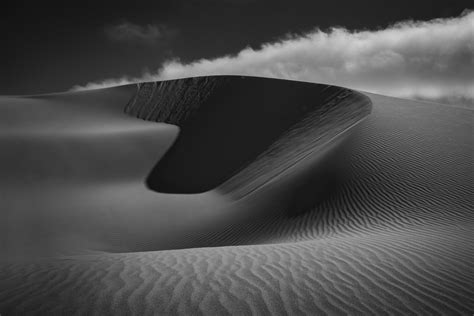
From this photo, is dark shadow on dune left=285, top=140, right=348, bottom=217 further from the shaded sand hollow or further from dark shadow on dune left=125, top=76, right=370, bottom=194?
dark shadow on dune left=125, top=76, right=370, bottom=194

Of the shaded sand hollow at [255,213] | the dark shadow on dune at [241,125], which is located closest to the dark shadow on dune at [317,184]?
the shaded sand hollow at [255,213]

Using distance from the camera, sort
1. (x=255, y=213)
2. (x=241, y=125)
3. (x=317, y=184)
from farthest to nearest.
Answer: (x=241, y=125) < (x=255, y=213) < (x=317, y=184)

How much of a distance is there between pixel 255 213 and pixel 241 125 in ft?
55.8

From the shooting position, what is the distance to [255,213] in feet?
35.1

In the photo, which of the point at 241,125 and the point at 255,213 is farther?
the point at 241,125

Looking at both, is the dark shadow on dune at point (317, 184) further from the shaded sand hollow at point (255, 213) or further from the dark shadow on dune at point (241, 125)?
the dark shadow on dune at point (241, 125)

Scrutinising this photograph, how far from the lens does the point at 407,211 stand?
7699 millimetres

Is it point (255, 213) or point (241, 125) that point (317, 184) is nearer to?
point (255, 213)

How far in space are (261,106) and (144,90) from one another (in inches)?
1008

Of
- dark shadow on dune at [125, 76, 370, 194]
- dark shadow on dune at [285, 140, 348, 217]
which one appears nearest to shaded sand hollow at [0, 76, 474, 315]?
dark shadow on dune at [285, 140, 348, 217]

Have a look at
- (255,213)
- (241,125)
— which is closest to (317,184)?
(255,213)

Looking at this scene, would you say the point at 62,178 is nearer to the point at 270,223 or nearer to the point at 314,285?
the point at 270,223

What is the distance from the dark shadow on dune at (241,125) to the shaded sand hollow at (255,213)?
0.18 meters

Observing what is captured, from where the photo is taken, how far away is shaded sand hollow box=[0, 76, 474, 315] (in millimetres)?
3289
